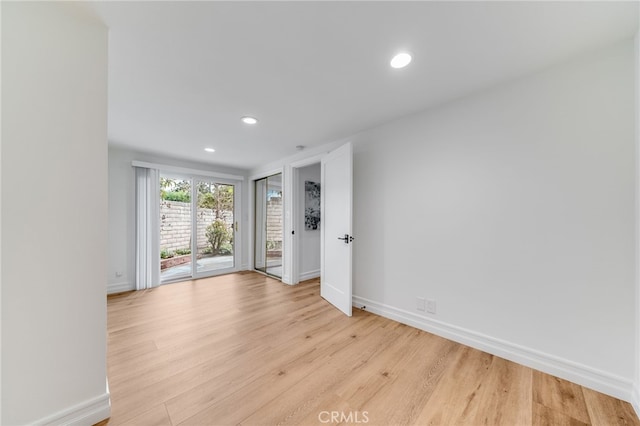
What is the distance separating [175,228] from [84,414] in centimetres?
335

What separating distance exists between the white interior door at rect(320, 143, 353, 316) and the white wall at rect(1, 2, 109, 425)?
2.11 meters

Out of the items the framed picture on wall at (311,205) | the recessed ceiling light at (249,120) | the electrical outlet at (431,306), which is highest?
the recessed ceiling light at (249,120)

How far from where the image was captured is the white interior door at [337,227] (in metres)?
2.71

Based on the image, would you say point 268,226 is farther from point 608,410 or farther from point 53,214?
point 608,410

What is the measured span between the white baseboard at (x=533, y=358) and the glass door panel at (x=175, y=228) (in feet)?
12.5

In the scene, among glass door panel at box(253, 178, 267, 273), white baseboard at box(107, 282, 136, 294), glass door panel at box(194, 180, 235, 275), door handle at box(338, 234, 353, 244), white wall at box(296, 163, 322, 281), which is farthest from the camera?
glass door panel at box(253, 178, 267, 273)

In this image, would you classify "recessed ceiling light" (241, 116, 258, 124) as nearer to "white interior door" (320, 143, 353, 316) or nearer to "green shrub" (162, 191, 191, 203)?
"white interior door" (320, 143, 353, 316)

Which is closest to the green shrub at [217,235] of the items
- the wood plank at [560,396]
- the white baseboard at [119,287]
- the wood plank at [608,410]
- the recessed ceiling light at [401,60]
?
the white baseboard at [119,287]

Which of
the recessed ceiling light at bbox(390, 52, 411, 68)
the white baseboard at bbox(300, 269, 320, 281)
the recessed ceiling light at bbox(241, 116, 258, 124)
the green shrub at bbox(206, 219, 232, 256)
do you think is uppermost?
the recessed ceiling light at bbox(390, 52, 411, 68)

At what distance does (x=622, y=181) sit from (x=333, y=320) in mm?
2504

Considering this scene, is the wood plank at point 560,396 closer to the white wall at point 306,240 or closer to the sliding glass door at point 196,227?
the white wall at point 306,240

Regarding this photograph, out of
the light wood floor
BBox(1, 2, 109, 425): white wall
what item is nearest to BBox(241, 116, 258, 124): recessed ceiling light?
BBox(1, 2, 109, 425): white wall

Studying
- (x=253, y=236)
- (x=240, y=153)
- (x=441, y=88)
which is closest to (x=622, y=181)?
(x=441, y=88)

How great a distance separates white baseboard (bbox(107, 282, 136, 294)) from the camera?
346 cm
